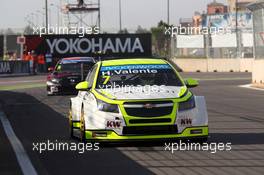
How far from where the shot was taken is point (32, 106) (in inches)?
877

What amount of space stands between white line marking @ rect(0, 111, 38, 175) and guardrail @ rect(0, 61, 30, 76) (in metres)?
39.9

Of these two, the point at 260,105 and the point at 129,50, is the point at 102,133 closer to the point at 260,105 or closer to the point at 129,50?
the point at 260,105

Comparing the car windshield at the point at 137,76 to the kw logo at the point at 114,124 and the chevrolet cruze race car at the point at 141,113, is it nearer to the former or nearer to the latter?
the chevrolet cruze race car at the point at 141,113

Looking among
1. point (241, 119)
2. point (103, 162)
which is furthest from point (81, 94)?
point (241, 119)

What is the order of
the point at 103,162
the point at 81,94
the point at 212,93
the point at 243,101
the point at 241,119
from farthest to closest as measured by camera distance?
the point at 212,93 < the point at 243,101 < the point at 241,119 < the point at 81,94 < the point at 103,162

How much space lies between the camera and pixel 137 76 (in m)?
12.1

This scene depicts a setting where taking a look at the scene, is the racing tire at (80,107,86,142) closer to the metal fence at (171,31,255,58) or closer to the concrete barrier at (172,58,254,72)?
the concrete barrier at (172,58,254,72)

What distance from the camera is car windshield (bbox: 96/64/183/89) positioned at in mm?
11922

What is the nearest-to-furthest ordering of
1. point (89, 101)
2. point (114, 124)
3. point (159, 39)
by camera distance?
point (114, 124), point (89, 101), point (159, 39)

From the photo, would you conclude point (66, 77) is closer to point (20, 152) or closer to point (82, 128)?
point (82, 128)

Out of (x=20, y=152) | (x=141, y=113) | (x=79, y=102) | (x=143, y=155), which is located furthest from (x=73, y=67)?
(x=143, y=155)

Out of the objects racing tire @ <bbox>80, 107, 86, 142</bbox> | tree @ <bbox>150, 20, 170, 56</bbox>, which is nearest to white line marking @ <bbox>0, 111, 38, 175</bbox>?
racing tire @ <bbox>80, 107, 86, 142</bbox>

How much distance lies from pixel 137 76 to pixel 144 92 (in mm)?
935

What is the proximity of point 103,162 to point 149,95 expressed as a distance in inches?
62.5
